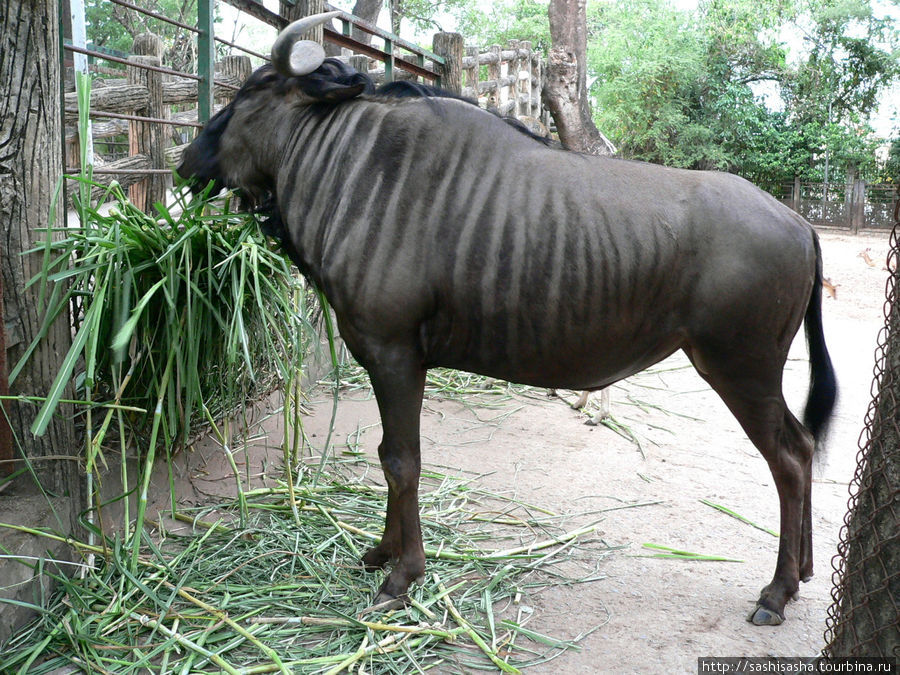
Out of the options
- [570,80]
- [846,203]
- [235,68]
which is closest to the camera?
[235,68]

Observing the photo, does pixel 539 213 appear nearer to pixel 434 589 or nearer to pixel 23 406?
pixel 434 589

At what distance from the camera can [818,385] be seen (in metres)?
3.26

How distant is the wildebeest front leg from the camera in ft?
9.37

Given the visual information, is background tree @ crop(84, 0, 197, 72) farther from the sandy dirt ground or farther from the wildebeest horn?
the wildebeest horn

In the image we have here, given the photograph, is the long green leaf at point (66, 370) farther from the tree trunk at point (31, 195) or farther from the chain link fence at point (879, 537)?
the chain link fence at point (879, 537)

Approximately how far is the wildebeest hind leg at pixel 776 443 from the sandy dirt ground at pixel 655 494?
0.10 metres

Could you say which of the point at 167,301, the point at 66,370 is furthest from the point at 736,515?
the point at 66,370

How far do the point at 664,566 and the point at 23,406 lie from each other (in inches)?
104

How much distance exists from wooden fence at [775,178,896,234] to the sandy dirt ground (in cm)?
1634

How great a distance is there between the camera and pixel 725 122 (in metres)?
24.1

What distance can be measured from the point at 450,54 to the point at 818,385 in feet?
20.0

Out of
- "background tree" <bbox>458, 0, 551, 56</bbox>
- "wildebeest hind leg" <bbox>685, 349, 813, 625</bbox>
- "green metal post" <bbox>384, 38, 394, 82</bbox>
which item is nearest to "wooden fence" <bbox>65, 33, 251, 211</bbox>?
"green metal post" <bbox>384, 38, 394, 82</bbox>

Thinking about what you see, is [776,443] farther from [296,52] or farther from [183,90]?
[183,90]

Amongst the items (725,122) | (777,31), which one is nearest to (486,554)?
(725,122)
